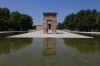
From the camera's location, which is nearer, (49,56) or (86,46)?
(49,56)

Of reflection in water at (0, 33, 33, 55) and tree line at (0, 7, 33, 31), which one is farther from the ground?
tree line at (0, 7, 33, 31)

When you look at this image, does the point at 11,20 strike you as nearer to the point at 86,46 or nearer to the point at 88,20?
the point at 88,20

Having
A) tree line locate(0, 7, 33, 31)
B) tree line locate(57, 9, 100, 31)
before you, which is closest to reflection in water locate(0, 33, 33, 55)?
tree line locate(57, 9, 100, 31)

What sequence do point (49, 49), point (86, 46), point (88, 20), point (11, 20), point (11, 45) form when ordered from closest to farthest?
1. point (49, 49)
2. point (86, 46)
3. point (11, 45)
4. point (88, 20)
5. point (11, 20)

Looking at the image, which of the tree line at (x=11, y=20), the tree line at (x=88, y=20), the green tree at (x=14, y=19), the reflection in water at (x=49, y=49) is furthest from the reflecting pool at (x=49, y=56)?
the green tree at (x=14, y=19)

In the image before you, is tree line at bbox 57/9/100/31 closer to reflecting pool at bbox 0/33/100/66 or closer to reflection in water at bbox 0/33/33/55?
reflection in water at bbox 0/33/33/55

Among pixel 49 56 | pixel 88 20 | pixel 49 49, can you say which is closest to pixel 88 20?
pixel 88 20

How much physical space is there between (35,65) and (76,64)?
5.97ft

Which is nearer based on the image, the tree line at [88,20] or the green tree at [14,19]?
the tree line at [88,20]

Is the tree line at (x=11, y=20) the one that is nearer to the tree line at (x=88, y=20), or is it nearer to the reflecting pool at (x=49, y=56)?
the tree line at (x=88, y=20)

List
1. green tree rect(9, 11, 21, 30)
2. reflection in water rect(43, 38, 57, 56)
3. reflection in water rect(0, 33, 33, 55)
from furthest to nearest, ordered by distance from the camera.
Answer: green tree rect(9, 11, 21, 30), reflection in water rect(0, 33, 33, 55), reflection in water rect(43, 38, 57, 56)

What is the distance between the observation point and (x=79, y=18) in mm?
65750

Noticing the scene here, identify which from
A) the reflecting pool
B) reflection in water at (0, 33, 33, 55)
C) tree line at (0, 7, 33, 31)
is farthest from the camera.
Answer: tree line at (0, 7, 33, 31)

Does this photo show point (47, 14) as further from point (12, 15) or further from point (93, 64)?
point (12, 15)
